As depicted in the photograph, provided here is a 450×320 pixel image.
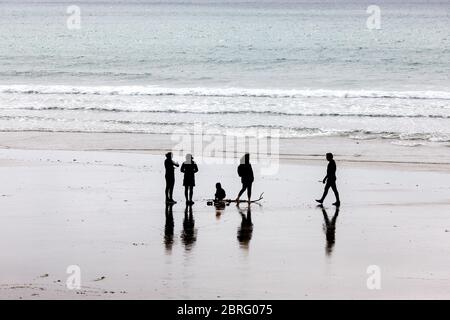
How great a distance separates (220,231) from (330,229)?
7.63 ft

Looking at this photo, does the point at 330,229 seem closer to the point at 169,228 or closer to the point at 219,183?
the point at 169,228

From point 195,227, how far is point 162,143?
12937 mm

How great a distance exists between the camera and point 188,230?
1791 centimetres

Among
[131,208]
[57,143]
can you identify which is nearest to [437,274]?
[131,208]

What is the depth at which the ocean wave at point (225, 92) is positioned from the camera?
47.5 metres

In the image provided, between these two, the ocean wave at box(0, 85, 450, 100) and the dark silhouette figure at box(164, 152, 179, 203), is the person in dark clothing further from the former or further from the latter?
the ocean wave at box(0, 85, 450, 100)

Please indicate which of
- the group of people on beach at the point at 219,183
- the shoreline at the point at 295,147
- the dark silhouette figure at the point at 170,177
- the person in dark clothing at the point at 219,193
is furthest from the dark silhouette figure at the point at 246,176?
the shoreline at the point at 295,147

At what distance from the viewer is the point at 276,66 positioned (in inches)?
2655

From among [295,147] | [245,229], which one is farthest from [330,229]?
[295,147]

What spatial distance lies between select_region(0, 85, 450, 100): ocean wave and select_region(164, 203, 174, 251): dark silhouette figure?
2803 cm

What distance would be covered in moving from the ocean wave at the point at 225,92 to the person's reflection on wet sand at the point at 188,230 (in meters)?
28.4

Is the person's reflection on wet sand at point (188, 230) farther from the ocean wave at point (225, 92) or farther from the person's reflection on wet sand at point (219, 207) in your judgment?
the ocean wave at point (225, 92)

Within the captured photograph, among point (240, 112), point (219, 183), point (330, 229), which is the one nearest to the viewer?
point (330, 229)

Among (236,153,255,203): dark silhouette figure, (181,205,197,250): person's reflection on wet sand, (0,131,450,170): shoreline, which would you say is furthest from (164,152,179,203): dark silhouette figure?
(0,131,450,170): shoreline
